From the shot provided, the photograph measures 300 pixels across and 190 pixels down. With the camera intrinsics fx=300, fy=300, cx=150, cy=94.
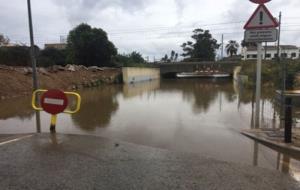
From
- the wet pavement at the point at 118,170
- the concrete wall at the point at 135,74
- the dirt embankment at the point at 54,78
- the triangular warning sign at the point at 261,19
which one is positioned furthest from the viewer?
the concrete wall at the point at 135,74

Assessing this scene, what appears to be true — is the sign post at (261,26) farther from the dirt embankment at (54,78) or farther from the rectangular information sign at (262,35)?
the dirt embankment at (54,78)

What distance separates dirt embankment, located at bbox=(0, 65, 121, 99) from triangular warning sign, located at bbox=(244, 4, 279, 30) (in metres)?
14.9

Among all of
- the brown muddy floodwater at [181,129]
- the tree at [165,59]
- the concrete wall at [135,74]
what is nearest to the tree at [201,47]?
the tree at [165,59]

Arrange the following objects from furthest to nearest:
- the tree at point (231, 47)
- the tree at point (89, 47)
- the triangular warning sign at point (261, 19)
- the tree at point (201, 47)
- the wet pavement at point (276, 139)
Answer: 1. the tree at point (231, 47)
2. the tree at point (201, 47)
3. the tree at point (89, 47)
4. the triangular warning sign at point (261, 19)
5. the wet pavement at point (276, 139)

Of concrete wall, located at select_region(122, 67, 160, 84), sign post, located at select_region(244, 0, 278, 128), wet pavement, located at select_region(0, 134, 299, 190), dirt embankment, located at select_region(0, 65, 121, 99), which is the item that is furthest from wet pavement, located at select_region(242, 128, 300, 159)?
concrete wall, located at select_region(122, 67, 160, 84)

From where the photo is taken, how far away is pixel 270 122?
30.1ft

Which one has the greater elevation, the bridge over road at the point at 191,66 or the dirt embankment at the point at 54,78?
the bridge over road at the point at 191,66

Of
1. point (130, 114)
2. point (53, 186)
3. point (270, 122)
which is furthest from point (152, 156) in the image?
point (130, 114)

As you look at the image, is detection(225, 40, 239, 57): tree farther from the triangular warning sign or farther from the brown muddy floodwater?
the triangular warning sign

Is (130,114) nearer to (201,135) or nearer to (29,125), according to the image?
(29,125)

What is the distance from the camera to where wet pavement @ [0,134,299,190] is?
142 inches

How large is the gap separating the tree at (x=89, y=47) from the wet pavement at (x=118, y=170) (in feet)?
120

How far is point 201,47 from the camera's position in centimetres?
7444

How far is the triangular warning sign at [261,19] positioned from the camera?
707 centimetres
